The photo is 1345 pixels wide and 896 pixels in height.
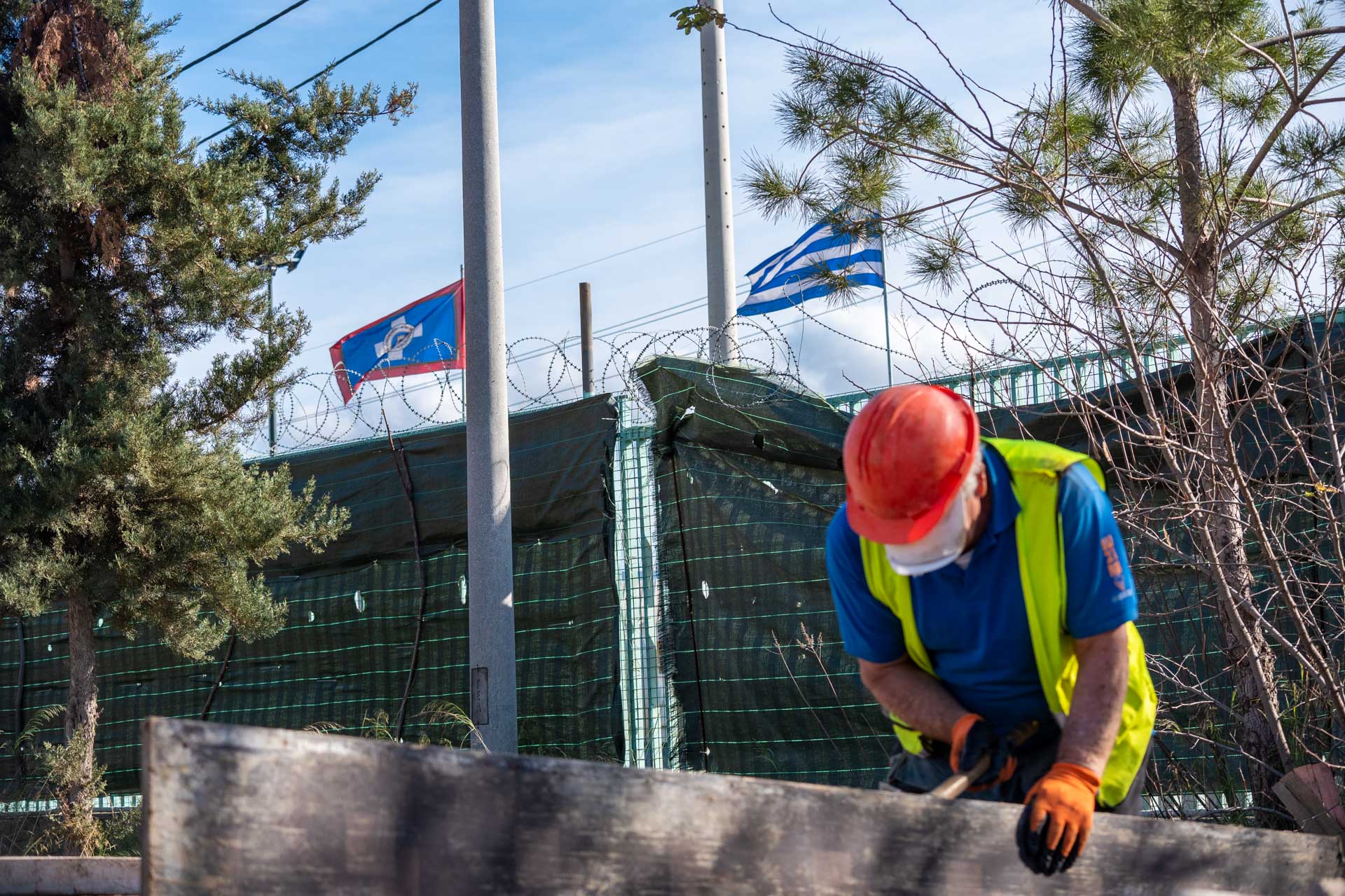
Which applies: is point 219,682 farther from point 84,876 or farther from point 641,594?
point 84,876

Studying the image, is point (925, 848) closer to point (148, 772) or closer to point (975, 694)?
point (975, 694)

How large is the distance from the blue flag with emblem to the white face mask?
1220cm

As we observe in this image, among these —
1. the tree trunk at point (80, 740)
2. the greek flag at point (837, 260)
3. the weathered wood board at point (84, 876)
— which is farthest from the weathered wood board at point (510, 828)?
the tree trunk at point (80, 740)

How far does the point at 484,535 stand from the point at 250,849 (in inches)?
174

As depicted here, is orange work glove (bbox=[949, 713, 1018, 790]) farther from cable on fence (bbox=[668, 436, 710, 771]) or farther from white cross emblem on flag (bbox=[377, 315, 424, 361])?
white cross emblem on flag (bbox=[377, 315, 424, 361])

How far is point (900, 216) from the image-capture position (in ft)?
17.4

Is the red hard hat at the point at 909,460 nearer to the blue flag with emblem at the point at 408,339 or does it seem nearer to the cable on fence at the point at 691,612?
the cable on fence at the point at 691,612

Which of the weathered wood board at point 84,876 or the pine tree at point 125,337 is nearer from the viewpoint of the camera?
the weathered wood board at point 84,876

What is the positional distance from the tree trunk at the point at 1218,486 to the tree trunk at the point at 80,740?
Result: 18.8ft

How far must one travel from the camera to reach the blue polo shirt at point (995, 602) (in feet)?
9.09

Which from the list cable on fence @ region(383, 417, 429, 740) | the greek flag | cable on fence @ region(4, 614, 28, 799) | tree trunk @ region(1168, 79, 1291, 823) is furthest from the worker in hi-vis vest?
cable on fence @ region(4, 614, 28, 799)

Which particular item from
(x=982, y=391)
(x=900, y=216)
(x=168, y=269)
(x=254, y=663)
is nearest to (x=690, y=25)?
(x=900, y=216)

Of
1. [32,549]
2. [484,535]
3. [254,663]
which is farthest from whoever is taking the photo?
[254,663]

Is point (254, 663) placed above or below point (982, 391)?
below
